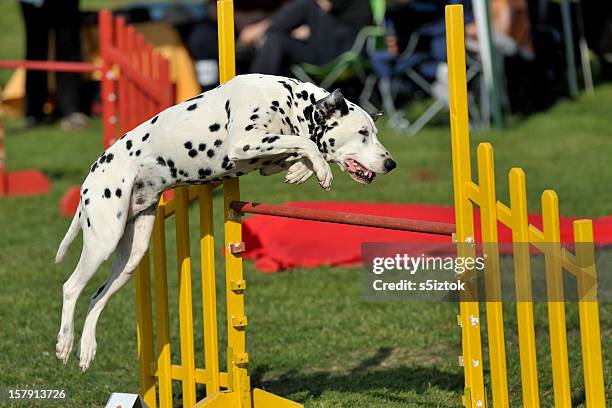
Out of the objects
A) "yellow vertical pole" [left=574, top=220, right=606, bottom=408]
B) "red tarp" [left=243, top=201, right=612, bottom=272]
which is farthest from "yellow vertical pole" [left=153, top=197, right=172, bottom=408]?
"red tarp" [left=243, top=201, right=612, bottom=272]

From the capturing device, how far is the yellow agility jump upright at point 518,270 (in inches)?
158

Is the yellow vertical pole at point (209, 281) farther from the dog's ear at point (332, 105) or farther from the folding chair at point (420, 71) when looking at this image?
the folding chair at point (420, 71)

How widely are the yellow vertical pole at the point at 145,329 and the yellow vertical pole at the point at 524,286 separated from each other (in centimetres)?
186

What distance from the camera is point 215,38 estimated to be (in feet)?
51.5

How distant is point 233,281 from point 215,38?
Answer: 10.7 meters

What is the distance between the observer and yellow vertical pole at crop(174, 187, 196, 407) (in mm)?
5406

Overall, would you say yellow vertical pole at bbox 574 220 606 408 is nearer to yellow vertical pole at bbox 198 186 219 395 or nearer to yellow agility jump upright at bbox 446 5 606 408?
yellow agility jump upright at bbox 446 5 606 408

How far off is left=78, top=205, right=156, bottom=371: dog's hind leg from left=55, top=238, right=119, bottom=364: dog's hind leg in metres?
0.07

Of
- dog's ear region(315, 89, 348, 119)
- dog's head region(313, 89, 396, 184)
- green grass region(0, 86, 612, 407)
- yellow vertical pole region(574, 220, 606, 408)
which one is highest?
dog's ear region(315, 89, 348, 119)

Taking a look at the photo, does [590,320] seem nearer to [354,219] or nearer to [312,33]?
[354,219]

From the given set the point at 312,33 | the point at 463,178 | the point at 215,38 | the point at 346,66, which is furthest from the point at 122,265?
the point at 215,38

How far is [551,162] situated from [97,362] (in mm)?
7017

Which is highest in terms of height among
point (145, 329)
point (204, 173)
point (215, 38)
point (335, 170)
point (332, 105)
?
point (332, 105)

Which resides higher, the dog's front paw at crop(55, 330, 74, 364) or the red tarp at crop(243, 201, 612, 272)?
the dog's front paw at crop(55, 330, 74, 364)
